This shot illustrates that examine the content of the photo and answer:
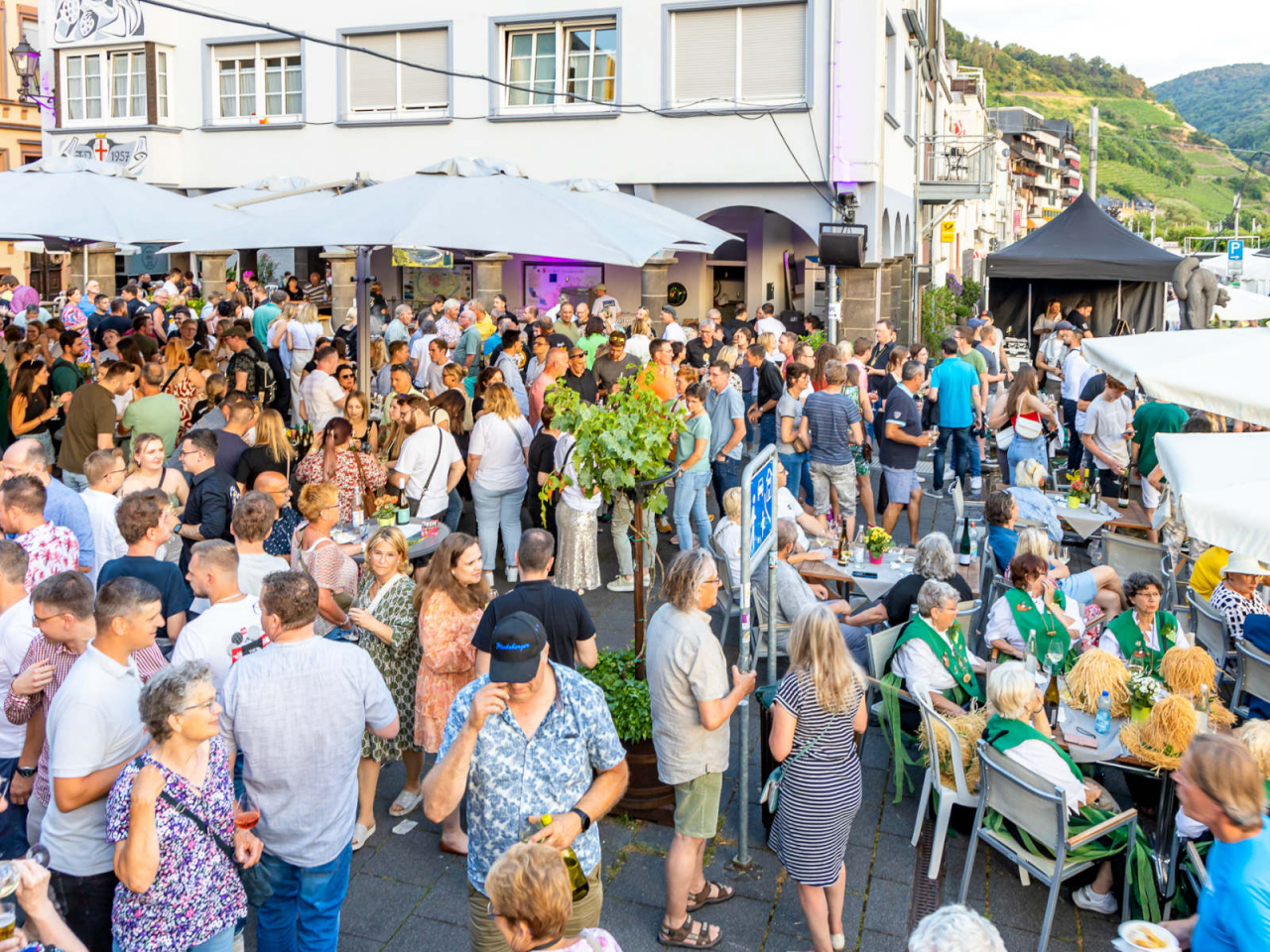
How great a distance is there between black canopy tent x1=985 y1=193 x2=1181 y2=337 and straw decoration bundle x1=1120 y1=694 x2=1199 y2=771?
14355 millimetres

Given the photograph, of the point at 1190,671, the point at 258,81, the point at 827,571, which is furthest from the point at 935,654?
the point at 258,81

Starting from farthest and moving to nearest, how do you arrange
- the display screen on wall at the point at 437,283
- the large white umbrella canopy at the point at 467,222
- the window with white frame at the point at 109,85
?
the display screen on wall at the point at 437,283
the window with white frame at the point at 109,85
the large white umbrella canopy at the point at 467,222

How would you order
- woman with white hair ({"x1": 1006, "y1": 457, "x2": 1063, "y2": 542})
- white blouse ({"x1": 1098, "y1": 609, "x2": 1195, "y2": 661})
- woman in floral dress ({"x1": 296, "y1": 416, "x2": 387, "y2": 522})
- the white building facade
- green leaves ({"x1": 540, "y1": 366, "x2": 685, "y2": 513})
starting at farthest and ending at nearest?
the white building facade → woman with white hair ({"x1": 1006, "y1": 457, "x2": 1063, "y2": 542}) → woman in floral dress ({"x1": 296, "y1": 416, "x2": 387, "y2": 522}) → white blouse ({"x1": 1098, "y1": 609, "x2": 1195, "y2": 661}) → green leaves ({"x1": 540, "y1": 366, "x2": 685, "y2": 513})

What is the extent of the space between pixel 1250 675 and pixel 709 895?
3410mm

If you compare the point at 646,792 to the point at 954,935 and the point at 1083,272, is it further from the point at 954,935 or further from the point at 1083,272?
the point at 1083,272

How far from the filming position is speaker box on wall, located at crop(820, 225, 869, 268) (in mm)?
17906

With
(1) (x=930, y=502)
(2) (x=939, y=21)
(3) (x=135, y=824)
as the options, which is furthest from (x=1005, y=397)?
(2) (x=939, y=21)

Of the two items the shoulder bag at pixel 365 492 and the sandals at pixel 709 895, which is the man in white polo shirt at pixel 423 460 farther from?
the sandals at pixel 709 895

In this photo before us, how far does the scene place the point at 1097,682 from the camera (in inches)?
222

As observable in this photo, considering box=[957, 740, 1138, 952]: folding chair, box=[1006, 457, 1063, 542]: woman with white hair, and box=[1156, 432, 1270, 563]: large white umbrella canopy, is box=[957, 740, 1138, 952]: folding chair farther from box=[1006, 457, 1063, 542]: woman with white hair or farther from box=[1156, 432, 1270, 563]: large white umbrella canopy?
box=[1006, 457, 1063, 542]: woman with white hair

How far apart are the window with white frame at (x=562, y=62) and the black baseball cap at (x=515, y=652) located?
55.5 feet

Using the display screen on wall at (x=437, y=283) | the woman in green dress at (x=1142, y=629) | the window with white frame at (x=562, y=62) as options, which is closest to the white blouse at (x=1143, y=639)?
the woman in green dress at (x=1142, y=629)

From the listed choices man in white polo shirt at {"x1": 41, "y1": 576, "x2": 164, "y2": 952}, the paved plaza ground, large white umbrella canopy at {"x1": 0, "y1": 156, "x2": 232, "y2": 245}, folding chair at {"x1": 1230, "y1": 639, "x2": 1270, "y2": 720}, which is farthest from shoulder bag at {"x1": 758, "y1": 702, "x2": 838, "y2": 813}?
large white umbrella canopy at {"x1": 0, "y1": 156, "x2": 232, "y2": 245}

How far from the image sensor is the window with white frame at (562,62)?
19406mm
